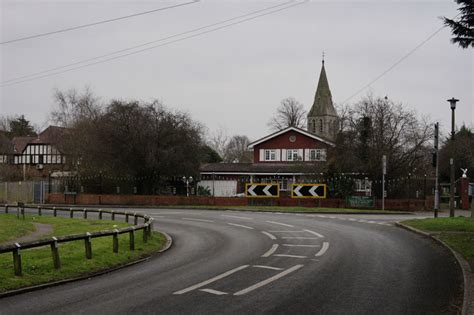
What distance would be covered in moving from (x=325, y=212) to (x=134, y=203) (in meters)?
16.9

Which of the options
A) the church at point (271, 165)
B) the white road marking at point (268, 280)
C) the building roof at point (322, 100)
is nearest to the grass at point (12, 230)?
the white road marking at point (268, 280)

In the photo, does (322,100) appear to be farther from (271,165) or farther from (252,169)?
(252,169)

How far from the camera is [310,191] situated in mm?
41500

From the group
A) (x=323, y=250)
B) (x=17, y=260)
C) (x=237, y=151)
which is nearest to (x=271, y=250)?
(x=323, y=250)

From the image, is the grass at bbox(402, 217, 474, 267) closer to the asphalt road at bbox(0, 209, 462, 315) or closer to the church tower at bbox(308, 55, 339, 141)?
the asphalt road at bbox(0, 209, 462, 315)

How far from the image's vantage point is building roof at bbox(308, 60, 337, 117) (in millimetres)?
97375

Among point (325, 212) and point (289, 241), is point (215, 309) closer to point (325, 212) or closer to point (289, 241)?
point (289, 241)

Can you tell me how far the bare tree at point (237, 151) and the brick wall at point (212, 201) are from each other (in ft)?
186

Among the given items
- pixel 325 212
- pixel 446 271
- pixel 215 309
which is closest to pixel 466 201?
pixel 325 212

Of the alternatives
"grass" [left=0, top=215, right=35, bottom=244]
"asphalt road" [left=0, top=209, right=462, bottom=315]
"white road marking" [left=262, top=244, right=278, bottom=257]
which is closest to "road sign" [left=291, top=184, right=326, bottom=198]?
"grass" [left=0, top=215, right=35, bottom=244]

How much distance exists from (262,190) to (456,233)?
24497mm

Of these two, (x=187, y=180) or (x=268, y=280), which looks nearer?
(x=268, y=280)

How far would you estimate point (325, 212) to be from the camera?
35.1 meters

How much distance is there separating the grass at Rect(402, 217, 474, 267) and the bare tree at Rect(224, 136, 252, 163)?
80.1m
